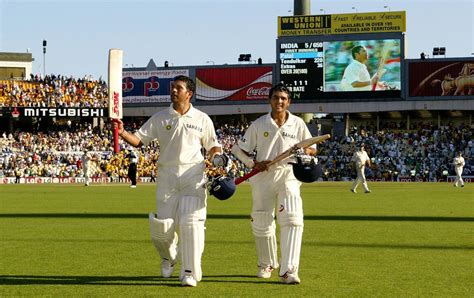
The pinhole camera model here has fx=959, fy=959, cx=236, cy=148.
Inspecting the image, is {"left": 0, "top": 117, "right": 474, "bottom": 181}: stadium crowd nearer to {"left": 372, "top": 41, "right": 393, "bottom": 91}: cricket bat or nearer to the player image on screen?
the player image on screen

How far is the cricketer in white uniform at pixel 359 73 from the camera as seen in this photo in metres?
71.3

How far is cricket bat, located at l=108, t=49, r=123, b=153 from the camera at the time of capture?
1098cm

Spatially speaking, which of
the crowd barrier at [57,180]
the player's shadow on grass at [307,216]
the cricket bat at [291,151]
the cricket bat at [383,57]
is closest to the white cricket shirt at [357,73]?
the cricket bat at [383,57]

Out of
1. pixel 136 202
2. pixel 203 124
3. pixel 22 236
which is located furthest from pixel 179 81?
pixel 136 202

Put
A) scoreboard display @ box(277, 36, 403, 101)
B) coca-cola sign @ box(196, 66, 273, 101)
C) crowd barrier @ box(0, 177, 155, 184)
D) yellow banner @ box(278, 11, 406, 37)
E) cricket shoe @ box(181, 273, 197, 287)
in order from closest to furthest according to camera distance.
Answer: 1. cricket shoe @ box(181, 273, 197, 287)
2. crowd barrier @ box(0, 177, 155, 184)
3. scoreboard display @ box(277, 36, 403, 101)
4. yellow banner @ box(278, 11, 406, 37)
5. coca-cola sign @ box(196, 66, 273, 101)

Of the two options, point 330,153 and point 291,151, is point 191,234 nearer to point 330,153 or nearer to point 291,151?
point 291,151

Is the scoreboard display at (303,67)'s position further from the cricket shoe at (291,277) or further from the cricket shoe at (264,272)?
the cricket shoe at (291,277)

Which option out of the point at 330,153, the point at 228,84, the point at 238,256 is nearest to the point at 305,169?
the point at 238,256

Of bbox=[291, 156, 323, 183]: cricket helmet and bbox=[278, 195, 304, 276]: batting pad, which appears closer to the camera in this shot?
bbox=[278, 195, 304, 276]: batting pad

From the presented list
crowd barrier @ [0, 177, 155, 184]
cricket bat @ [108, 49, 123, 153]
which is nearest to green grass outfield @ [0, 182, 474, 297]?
cricket bat @ [108, 49, 123, 153]

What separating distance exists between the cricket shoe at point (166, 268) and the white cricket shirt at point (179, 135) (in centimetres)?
115

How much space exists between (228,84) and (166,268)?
231 feet

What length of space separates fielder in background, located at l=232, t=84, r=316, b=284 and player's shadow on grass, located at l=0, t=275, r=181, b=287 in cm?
116

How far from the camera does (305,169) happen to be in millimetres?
11016
